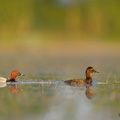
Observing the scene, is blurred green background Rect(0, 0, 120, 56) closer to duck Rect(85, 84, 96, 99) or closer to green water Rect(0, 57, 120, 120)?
green water Rect(0, 57, 120, 120)

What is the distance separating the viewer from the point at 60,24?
43.5 m

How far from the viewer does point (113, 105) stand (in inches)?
531

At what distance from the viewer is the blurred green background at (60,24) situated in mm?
39281

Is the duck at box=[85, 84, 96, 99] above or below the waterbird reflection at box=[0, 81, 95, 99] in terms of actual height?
below

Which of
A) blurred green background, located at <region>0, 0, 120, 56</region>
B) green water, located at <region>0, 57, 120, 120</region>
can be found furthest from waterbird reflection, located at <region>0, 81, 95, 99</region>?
blurred green background, located at <region>0, 0, 120, 56</region>

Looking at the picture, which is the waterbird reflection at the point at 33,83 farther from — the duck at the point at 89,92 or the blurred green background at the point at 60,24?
the blurred green background at the point at 60,24

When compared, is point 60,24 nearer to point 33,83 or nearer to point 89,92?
point 33,83

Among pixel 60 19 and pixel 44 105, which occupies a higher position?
pixel 60 19

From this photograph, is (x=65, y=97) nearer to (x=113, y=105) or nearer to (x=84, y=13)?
(x=113, y=105)

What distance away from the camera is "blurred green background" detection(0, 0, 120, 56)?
129ft

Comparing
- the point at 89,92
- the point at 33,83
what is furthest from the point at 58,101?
the point at 33,83

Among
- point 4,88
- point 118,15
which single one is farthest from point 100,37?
point 4,88

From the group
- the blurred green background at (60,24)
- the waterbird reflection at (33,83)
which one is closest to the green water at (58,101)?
the waterbird reflection at (33,83)

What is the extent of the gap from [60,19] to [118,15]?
369cm
